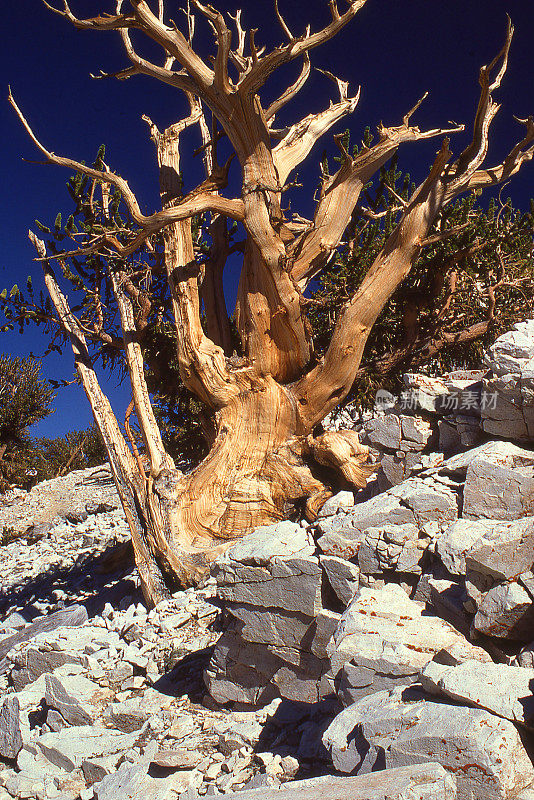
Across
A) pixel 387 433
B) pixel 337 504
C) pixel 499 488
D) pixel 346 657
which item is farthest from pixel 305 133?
pixel 346 657

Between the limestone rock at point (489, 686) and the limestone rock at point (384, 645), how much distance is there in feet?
0.92

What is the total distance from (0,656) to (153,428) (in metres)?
3.35

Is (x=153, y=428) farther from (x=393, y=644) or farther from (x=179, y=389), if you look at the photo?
(x=393, y=644)

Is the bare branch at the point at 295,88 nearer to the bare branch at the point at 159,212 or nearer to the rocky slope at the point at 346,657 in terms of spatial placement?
the bare branch at the point at 159,212

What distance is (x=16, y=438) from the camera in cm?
1812

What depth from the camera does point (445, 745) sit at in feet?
8.43

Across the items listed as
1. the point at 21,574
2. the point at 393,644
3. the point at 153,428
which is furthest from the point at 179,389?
the point at 393,644

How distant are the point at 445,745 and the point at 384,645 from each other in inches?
35.6

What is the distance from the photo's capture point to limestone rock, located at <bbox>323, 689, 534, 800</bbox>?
2.49 metres

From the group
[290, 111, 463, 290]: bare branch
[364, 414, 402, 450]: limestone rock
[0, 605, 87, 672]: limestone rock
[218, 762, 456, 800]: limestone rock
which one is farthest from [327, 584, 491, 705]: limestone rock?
[290, 111, 463, 290]: bare branch

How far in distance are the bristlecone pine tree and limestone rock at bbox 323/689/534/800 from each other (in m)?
4.53

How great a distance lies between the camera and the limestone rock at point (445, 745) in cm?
249

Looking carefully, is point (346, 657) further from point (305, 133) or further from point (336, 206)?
point (305, 133)

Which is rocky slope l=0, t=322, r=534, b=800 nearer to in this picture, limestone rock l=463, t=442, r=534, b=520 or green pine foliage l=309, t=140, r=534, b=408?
limestone rock l=463, t=442, r=534, b=520
